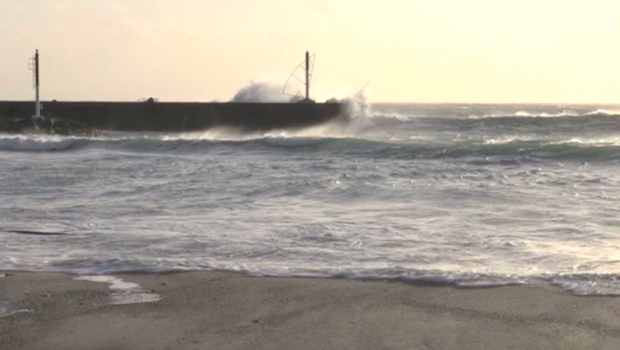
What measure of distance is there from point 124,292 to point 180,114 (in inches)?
1160

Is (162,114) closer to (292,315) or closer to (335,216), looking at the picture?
(335,216)

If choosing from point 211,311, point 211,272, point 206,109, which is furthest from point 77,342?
point 206,109

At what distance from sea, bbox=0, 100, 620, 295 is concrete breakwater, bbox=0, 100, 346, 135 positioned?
13.3 m

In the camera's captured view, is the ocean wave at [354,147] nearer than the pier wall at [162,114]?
Yes

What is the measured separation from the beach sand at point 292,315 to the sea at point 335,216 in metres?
0.38

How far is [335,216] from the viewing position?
9883 millimetres

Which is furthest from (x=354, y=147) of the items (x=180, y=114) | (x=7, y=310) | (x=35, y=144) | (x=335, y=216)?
(x=7, y=310)

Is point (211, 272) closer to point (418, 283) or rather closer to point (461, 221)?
point (418, 283)

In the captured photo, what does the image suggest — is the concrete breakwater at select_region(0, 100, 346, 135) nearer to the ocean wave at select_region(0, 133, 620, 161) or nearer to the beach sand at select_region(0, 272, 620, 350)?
the ocean wave at select_region(0, 133, 620, 161)

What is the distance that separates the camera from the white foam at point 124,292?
5715 millimetres

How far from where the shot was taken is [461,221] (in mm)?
9352

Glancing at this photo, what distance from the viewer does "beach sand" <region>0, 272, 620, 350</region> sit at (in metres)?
4.72

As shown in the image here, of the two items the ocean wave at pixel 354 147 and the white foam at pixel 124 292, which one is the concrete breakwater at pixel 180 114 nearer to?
the ocean wave at pixel 354 147

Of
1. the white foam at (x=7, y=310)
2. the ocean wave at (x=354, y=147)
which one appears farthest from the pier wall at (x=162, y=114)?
the white foam at (x=7, y=310)
